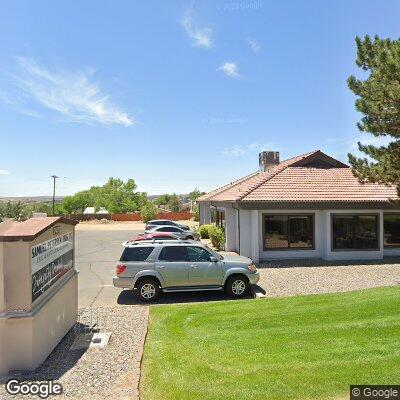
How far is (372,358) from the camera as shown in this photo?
6.41 m

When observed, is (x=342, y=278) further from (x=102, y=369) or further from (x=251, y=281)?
(x=102, y=369)

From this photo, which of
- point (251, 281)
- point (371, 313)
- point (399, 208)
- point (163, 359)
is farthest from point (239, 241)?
point (163, 359)

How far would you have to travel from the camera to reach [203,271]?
12.3 m

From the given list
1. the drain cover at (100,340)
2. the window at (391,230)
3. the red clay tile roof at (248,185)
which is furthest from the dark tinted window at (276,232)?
the drain cover at (100,340)

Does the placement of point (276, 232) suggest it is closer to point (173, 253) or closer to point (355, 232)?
point (355, 232)

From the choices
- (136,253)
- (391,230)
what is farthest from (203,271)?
(391,230)

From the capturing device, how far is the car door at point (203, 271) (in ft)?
40.3

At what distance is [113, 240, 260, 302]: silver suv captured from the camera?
475 inches

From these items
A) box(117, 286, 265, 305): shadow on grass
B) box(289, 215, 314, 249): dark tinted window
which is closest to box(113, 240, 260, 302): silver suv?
box(117, 286, 265, 305): shadow on grass

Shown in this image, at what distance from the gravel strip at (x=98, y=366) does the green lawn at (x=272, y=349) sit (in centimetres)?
28

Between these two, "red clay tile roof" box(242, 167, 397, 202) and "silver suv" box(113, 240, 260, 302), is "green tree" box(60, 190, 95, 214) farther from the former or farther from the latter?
"silver suv" box(113, 240, 260, 302)

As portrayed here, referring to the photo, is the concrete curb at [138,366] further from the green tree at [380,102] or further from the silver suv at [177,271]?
the green tree at [380,102]

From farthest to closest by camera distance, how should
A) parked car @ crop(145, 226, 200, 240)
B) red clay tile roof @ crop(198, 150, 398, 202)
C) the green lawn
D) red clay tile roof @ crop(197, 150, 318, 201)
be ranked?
parked car @ crop(145, 226, 200, 240) < red clay tile roof @ crop(197, 150, 318, 201) < red clay tile roof @ crop(198, 150, 398, 202) < the green lawn

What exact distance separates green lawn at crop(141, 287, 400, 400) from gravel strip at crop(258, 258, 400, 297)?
243 cm
